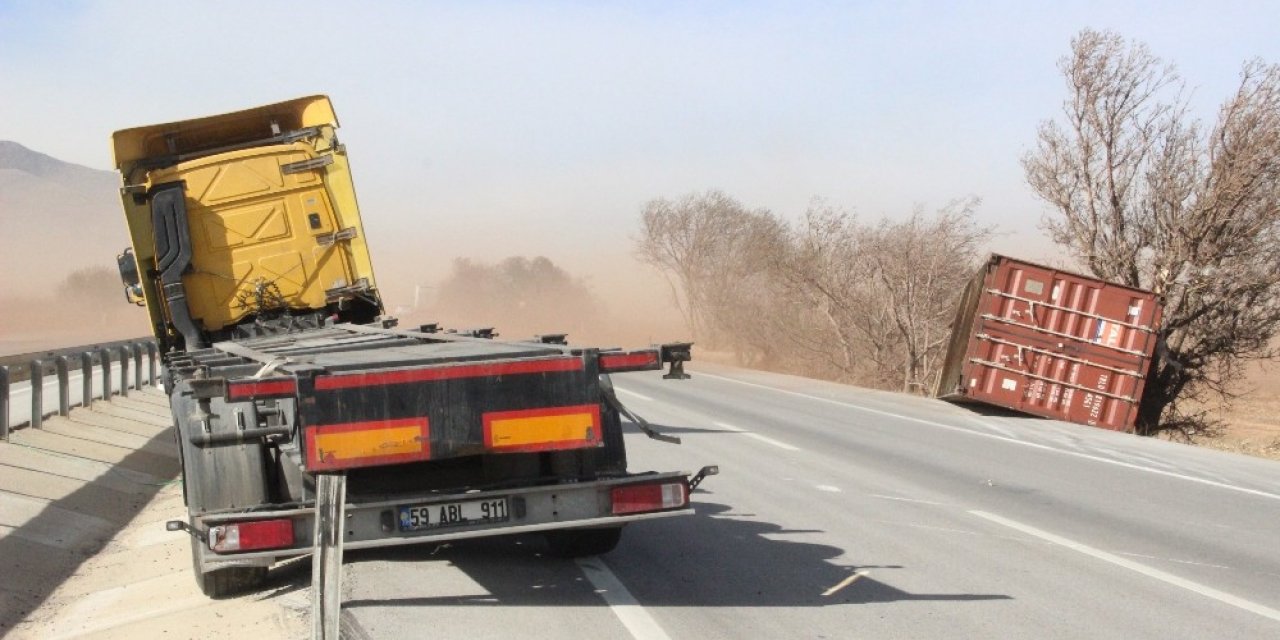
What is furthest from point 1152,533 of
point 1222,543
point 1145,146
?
point 1145,146

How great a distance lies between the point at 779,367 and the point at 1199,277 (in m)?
22.1

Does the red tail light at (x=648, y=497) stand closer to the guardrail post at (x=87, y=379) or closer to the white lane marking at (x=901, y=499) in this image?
the white lane marking at (x=901, y=499)

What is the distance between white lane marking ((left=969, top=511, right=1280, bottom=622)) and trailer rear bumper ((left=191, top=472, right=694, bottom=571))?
2.98 metres

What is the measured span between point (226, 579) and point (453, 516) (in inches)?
70.4

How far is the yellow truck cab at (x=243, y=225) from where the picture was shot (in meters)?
12.0

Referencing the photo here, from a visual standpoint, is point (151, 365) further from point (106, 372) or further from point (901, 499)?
point (901, 499)

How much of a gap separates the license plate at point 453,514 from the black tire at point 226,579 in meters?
1.59

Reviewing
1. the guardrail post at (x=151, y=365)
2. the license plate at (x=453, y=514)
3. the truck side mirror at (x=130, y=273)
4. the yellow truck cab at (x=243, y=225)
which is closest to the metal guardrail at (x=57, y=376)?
the truck side mirror at (x=130, y=273)

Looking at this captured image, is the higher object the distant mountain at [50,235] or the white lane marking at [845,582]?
the white lane marking at [845,582]

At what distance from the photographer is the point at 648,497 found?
641cm

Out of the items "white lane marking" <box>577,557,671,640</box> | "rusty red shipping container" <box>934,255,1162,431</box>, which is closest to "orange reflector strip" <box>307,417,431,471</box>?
"white lane marking" <box>577,557,671,640</box>

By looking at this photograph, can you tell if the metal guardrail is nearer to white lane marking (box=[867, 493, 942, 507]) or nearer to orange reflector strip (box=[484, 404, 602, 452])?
white lane marking (box=[867, 493, 942, 507])

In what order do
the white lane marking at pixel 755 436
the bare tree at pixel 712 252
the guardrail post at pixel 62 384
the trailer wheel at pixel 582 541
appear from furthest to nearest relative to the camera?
the bare tree at pixel 712 252 → the guardrail post at pixel 62 384 → the white lane marking at pixel 755 436 → the trailer wheel at pixel 582 541

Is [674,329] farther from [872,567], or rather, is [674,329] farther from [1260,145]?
[872,567]
